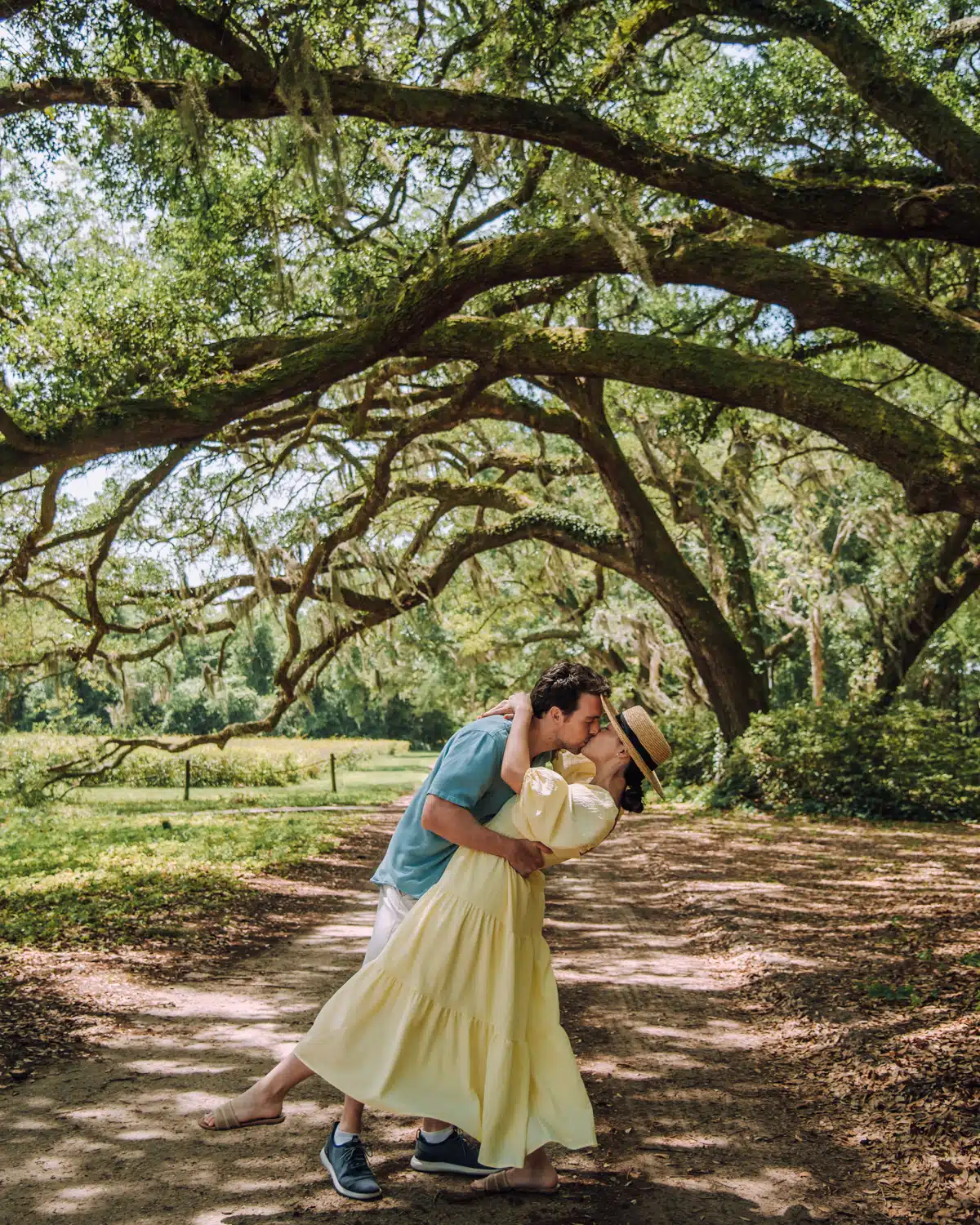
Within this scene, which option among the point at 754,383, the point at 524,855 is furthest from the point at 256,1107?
the point at 754,383

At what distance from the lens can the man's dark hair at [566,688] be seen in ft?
10.4

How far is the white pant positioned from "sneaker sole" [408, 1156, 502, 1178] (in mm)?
648

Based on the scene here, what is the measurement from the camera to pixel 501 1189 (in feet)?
10.2

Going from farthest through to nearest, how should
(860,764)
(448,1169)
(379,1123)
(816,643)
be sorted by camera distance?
(816,643)
(860,764)
(379,1123)
(448,1169)

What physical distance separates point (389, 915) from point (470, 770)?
2.14ft

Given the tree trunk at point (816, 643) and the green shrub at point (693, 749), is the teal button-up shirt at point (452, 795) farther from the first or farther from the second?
the tree trunk at point (816, 643)

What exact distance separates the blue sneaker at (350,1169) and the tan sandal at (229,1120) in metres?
0.28

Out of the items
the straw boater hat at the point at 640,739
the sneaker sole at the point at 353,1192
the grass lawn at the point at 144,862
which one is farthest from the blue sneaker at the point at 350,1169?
→ the grass lawn at the point at 144,862

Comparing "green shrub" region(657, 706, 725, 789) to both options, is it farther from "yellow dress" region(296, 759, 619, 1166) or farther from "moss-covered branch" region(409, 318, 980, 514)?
"yellow dress" region(296, 759, 619, 1166)

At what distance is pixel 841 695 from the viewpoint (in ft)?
124

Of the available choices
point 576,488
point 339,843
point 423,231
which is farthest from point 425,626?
point 423,231

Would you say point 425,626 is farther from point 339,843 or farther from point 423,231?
point 423,231

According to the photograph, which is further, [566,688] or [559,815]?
[566,688]

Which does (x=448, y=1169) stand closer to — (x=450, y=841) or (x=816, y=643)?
(x=450, y=841)
